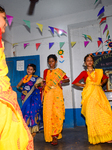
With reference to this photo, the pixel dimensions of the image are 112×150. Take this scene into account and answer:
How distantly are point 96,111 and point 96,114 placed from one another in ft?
0.18

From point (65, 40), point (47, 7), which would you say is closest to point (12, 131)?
point (65, 40)

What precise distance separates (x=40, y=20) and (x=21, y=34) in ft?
2.65

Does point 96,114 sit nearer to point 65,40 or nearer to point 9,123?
point 9,123

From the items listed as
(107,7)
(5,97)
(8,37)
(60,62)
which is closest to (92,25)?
(107,7)

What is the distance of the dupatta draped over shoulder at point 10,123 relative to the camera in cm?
97

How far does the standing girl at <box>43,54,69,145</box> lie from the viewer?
269 cm

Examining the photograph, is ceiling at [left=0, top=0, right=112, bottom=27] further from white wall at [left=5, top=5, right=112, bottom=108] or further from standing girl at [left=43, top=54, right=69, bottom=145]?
standing girl at [left=43, top=54, right=69, bottom=145]

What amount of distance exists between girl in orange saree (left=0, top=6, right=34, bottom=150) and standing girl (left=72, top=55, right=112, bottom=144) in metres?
1.73

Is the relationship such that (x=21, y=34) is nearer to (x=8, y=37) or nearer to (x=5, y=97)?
(x=8, y=37)

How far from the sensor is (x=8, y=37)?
4574mm

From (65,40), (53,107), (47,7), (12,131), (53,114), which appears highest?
(47,7)

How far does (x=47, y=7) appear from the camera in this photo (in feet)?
12.8

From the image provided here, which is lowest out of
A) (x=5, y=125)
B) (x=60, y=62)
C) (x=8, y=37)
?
(x=5, y=125)

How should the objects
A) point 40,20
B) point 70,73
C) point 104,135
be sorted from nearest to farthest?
point 104,135 → point 70,73 → point 40,20
